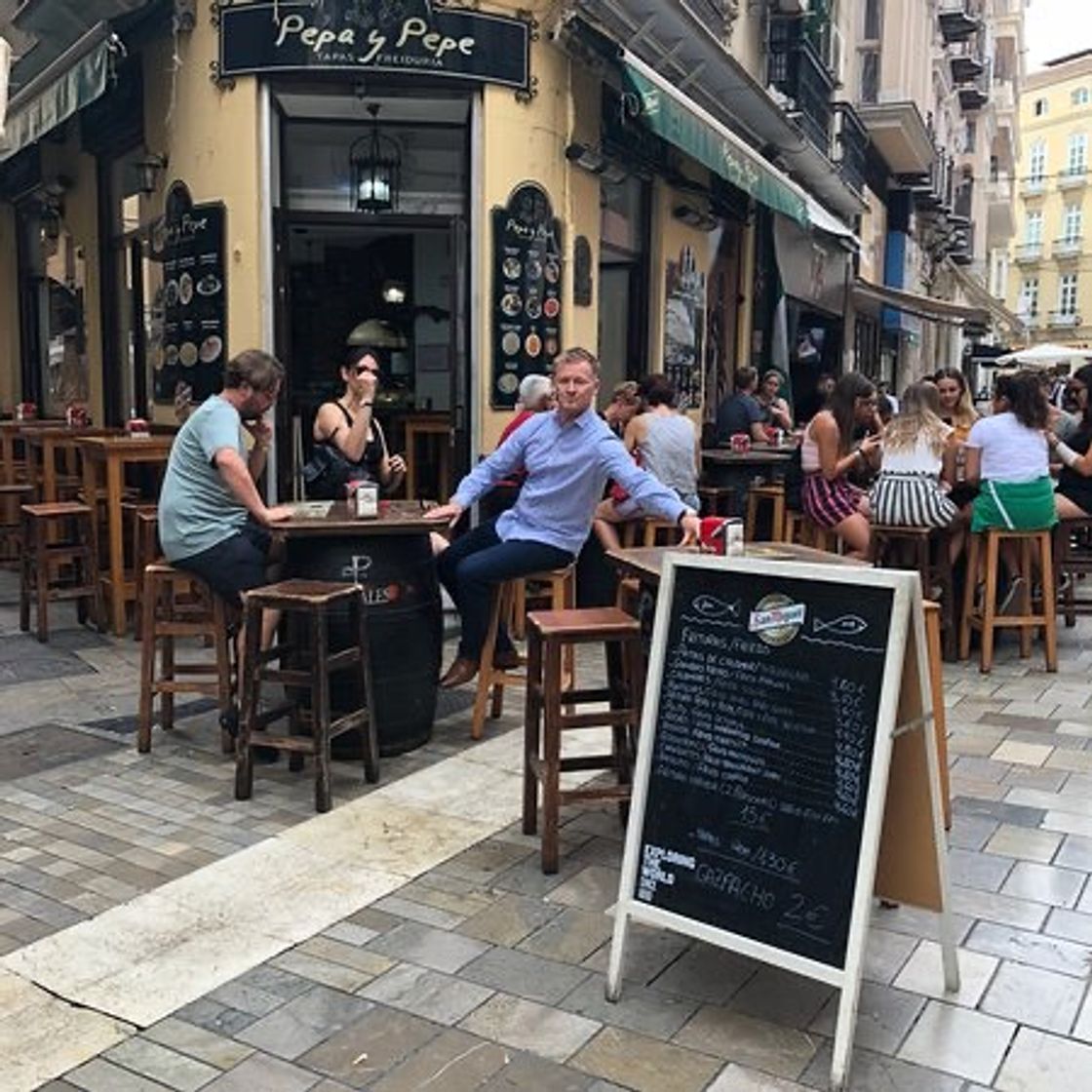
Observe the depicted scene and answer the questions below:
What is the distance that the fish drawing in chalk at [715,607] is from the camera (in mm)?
3076

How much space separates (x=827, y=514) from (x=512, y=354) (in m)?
2.23

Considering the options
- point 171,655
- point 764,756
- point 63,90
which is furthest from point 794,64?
point 764,756

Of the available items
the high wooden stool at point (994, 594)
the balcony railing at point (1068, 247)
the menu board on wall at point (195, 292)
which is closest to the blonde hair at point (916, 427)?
the high wooden stool at point (994, 594)

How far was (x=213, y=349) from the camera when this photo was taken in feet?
24.7

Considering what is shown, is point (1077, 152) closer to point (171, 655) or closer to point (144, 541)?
point (144, 541)

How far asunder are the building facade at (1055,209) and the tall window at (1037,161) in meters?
0.05

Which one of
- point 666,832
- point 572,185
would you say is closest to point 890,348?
point 572,185

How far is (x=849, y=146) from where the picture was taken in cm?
1681

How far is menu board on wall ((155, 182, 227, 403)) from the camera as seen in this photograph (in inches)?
293

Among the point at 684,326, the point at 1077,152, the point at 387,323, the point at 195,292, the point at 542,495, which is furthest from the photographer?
the point at 1077,152

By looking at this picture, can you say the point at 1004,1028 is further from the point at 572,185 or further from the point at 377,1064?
the point at 572,185

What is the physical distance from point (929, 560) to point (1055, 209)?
208ft

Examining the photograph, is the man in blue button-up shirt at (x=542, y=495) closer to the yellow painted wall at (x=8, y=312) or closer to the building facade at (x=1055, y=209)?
the yellow painted wall at (x=8, y=312)

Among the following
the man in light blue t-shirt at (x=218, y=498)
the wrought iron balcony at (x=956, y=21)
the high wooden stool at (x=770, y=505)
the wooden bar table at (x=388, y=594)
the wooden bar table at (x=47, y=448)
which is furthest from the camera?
the wrought iron balcony at (x=956, y=21)
